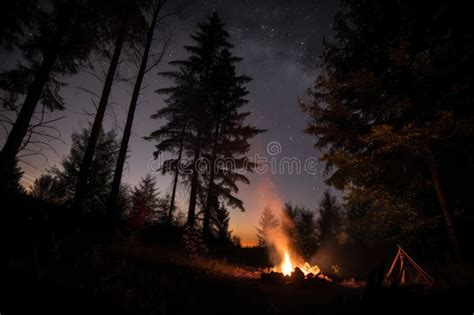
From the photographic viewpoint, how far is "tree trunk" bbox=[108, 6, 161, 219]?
35.7ft

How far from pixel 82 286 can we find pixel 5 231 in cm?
400

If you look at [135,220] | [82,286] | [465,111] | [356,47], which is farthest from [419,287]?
[356,47]

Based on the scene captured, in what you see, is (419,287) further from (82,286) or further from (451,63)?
A: (451,63)

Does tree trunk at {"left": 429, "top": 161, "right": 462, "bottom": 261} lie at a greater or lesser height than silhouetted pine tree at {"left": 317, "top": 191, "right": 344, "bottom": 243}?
lesser

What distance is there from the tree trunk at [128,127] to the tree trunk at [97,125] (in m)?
1.06

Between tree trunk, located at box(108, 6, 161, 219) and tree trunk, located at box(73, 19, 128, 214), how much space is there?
1.06 m

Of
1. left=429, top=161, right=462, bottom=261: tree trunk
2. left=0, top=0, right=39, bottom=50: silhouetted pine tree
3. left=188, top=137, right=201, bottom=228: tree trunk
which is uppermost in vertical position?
left=0, top=0, right=39, bottom=50: silhouetted pine tree

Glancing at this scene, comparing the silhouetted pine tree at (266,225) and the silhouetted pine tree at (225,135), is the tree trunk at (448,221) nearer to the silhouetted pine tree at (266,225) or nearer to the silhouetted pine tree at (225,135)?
the silhouetted pine tree at (225,135)

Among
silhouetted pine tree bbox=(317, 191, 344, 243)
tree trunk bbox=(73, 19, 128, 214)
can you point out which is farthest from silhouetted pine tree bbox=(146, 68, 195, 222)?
silhouetted pine tree bbox=(317, 191, 344, 243)

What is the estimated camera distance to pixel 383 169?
360 inches

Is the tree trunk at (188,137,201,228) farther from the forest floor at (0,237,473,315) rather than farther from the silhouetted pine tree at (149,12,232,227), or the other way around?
the forest floor at (0,237,473,315)

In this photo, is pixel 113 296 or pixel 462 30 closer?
pixel 113 296

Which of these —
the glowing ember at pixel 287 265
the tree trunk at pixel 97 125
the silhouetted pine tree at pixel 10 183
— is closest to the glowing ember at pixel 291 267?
the glowing ember at pixel 287 265

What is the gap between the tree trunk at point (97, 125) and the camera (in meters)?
9.88
